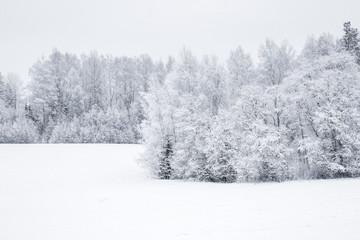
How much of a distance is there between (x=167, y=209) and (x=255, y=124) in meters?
12.6

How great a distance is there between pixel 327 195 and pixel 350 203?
2587 millimetres

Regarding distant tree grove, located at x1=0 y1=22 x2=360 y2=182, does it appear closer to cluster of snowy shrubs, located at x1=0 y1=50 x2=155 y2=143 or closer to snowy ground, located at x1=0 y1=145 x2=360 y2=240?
snowy ground, located at x1=0 y1=145 x2=360 y2=240

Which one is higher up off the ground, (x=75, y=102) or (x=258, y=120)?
(x=75, y=102)

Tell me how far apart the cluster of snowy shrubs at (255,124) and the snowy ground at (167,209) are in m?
2.79

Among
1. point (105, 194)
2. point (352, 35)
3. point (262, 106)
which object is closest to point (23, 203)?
point (105, 194)

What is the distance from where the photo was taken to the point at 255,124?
88.2 feet

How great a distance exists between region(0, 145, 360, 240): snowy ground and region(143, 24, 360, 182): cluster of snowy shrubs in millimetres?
2787

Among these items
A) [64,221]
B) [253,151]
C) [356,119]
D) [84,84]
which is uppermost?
[84,84]

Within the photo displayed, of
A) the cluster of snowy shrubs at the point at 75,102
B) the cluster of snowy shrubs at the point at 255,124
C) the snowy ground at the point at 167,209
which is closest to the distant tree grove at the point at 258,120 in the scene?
the cluster of snowy shrubs at the point at 255,124

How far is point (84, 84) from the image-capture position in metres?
70.8

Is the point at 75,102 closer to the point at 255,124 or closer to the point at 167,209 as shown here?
the point at 255,124

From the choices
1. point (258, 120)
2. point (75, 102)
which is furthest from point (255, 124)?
point (75, 102)

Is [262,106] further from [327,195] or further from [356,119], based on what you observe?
[327,195]

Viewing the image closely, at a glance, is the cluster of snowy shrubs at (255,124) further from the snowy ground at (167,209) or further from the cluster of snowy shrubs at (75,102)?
the cluster of snowy shrubs at (75,102)
